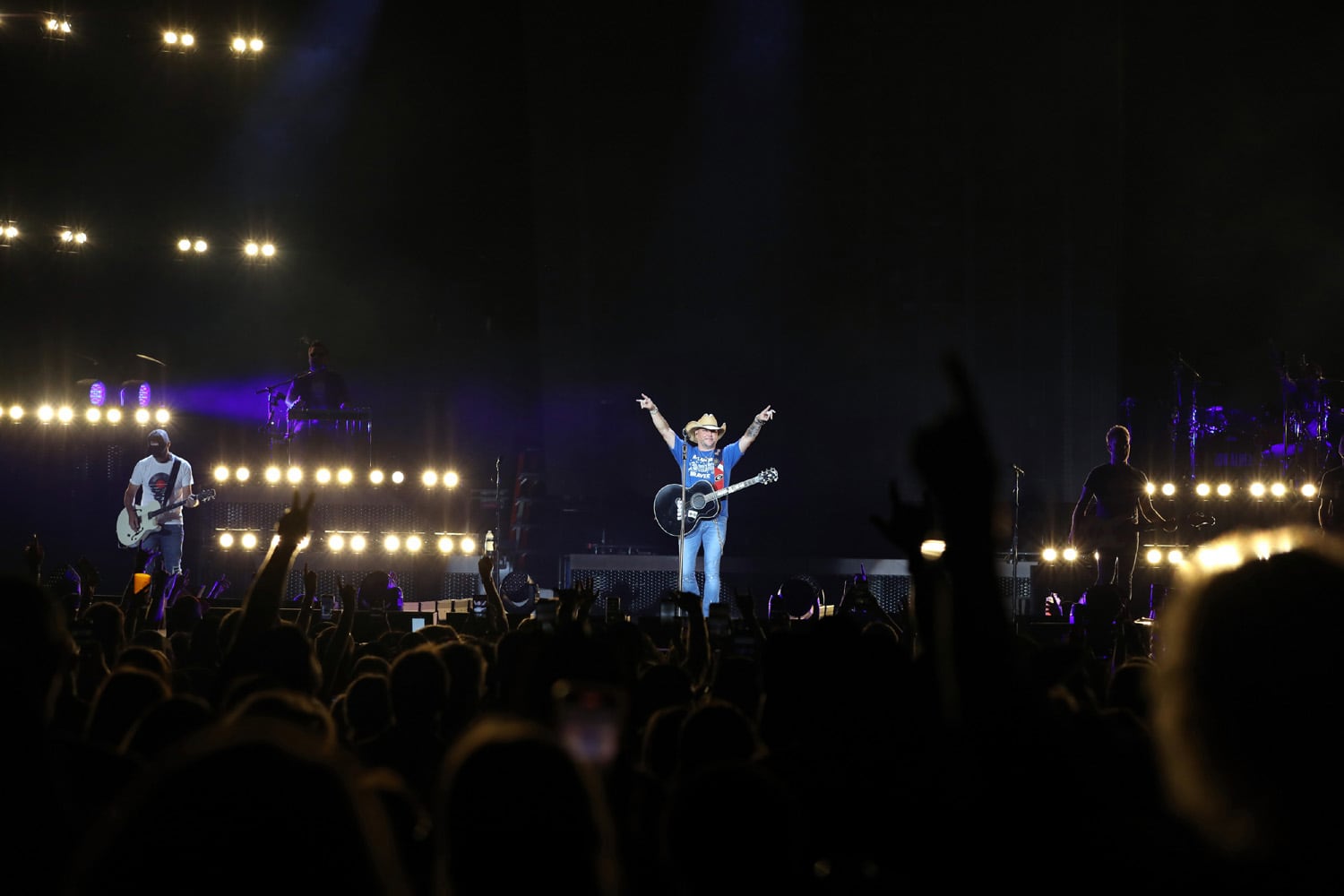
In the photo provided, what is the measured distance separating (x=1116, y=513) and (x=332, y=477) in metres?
10.1

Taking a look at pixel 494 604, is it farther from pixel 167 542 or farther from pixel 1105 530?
pixel 167 542

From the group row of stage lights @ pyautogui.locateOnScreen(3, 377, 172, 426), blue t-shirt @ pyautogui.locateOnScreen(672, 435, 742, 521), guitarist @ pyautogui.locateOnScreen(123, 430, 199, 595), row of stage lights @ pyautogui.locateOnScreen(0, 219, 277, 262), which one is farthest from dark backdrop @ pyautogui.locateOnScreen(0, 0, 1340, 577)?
guitarist @ pyautogui.locateOnScreen(123, 430, 199, 595)

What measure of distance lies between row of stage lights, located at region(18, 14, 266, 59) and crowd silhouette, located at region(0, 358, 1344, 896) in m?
14.8

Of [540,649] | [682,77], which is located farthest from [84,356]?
[540,649]

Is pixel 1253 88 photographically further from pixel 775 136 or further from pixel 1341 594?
pixel 1341 594

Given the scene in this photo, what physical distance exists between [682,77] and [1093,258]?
6050mm

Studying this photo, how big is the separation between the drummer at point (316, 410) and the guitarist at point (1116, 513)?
9.71m

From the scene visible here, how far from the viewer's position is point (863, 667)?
278 centimetres

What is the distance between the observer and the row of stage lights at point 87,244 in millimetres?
16125

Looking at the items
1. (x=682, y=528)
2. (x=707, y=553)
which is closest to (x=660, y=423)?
(x=682, y=528)

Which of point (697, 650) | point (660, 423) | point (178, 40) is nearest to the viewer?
point (697, 650)

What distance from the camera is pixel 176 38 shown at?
15648mm

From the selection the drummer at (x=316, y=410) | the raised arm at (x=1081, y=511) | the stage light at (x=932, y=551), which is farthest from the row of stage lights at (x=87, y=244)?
the stage light at (x=932, y=551)

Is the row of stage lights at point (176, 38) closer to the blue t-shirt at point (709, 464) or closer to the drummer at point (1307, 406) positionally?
the blue t-shirt at point (709, 464)
